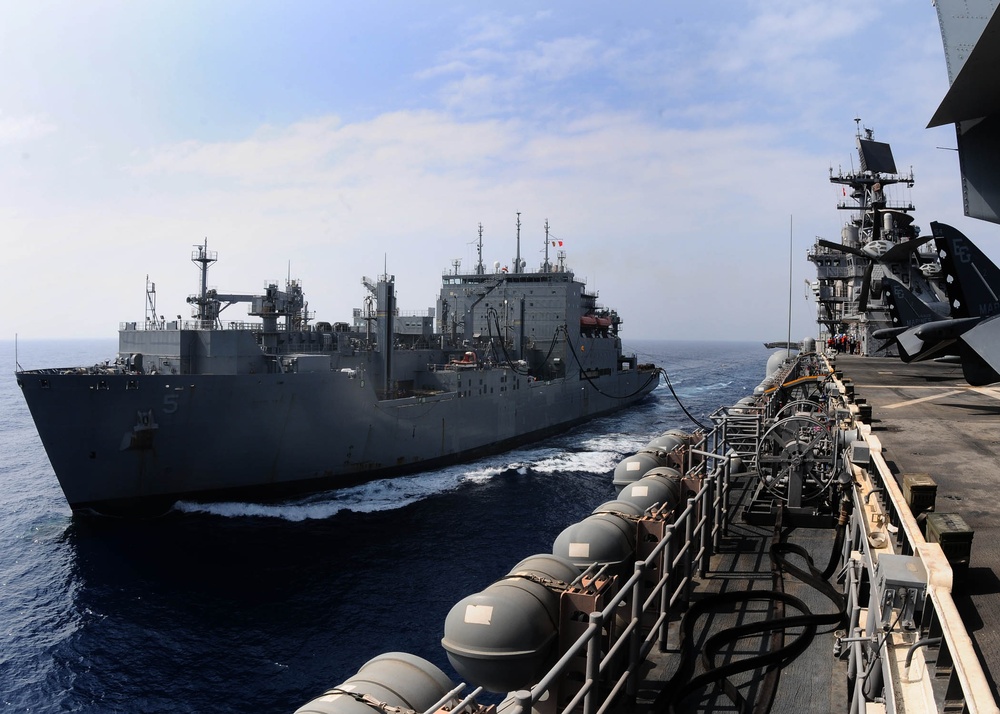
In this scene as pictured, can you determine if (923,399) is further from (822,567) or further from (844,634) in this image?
(844,634)

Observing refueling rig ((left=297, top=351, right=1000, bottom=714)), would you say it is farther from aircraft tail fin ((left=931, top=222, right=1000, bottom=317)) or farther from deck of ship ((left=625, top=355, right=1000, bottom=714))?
aircraft tail fin ((left=931, top=222, right=1000, bottom=317))

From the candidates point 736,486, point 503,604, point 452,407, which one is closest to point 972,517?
point 503,604

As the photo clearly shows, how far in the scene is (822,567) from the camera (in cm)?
884

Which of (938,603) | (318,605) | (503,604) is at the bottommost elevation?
(318,605)

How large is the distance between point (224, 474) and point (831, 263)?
42.7m

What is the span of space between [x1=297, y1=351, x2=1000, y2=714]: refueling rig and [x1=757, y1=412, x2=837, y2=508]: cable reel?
0.28 metres

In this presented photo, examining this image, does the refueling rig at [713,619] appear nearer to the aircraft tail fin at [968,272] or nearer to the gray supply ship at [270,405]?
the aircraft tail fin at [968,272]

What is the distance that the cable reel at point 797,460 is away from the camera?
419 inches

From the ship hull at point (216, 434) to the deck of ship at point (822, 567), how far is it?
16755 millimetres

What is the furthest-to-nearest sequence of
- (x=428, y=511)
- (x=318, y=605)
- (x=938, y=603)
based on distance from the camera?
1. (x=428, y=511)
2. (x=318, y=605)
3. (x=938, y=603)

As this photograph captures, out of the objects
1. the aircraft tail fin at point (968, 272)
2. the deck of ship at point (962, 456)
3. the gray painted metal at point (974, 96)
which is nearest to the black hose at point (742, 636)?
the deck of ship at point (962, 456)

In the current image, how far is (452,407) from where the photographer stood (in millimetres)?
29703

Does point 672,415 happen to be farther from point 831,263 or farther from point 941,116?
point 941,116

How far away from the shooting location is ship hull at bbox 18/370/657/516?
19875 millimetres
